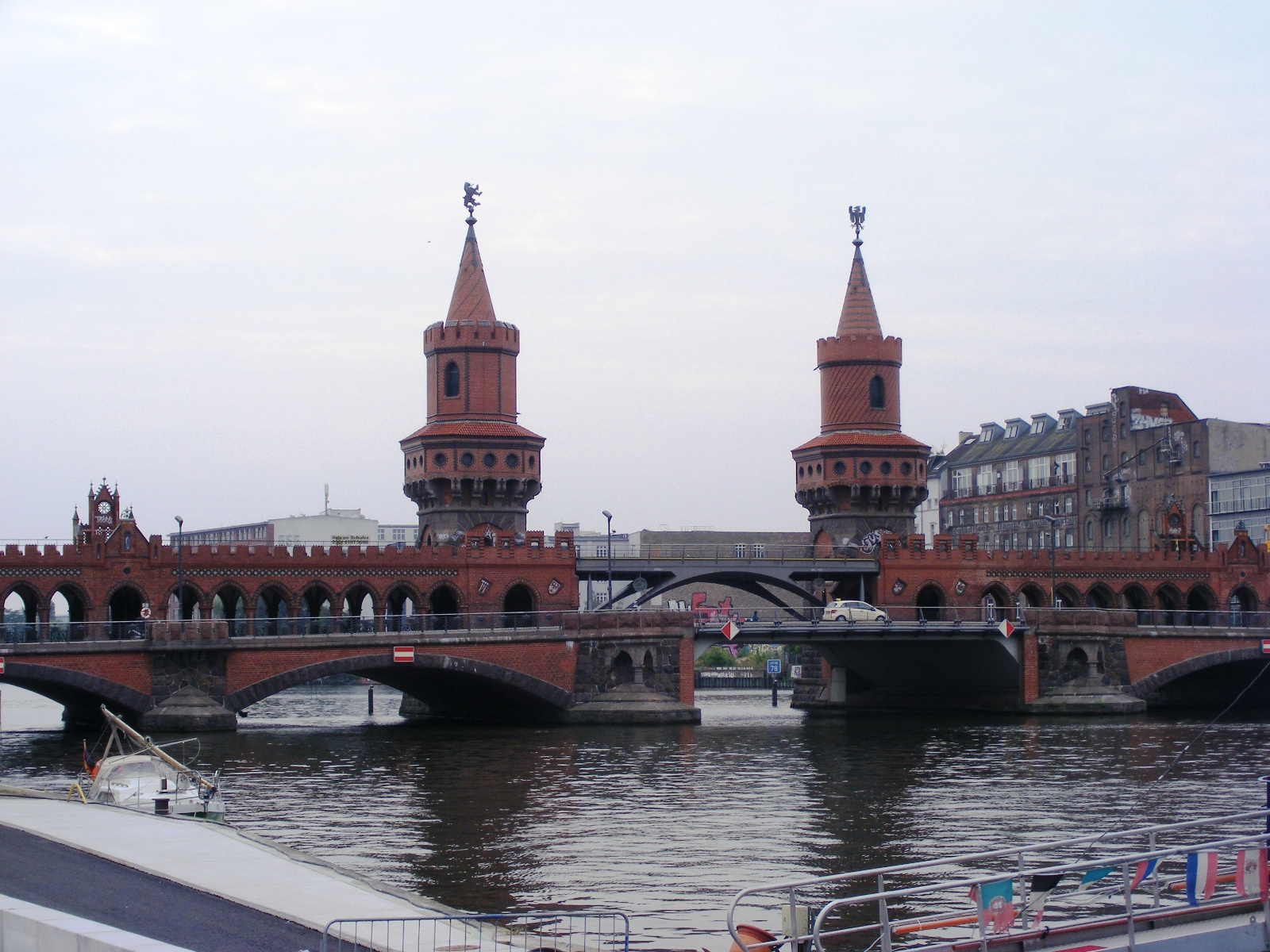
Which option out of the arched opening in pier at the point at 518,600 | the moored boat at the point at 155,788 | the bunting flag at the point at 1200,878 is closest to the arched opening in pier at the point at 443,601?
the arched opening in pier at the point at 518,600

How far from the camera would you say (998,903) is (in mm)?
21594

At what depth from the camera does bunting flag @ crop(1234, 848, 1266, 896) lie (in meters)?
22.7

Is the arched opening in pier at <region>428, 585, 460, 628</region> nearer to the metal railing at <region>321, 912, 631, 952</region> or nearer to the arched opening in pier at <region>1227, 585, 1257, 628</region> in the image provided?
the arched opening in pier at <region>1227, 585, 1257, 628</region>

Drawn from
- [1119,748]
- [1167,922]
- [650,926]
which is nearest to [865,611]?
[1119,748]

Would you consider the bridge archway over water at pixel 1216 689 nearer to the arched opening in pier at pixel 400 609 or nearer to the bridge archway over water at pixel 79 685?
the arched opening in pier at pixel 400 609

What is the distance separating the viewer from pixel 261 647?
7075cm

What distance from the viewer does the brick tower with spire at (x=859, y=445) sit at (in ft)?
315

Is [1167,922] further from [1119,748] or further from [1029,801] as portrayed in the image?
[1119,748]

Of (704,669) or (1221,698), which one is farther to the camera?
(704,669)

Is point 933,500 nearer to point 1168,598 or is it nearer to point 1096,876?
point 1168,598

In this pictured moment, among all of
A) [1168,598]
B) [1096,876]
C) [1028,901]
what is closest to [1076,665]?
[1168,598]

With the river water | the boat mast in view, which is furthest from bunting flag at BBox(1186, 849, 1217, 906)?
the boat mast

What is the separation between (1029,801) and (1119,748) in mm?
17640

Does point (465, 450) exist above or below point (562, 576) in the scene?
above
